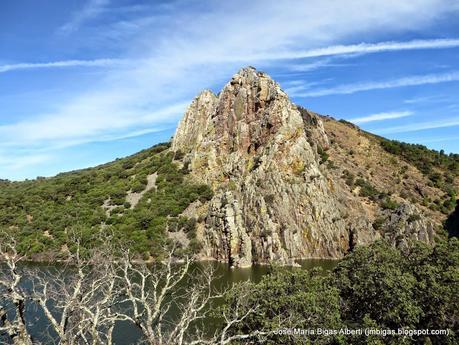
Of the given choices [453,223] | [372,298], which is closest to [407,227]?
[453,223]

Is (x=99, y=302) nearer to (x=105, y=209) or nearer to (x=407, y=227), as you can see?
(x=407, y=227)

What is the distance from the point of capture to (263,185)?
9188 cm

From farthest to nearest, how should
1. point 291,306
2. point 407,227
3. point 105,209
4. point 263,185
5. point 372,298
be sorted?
point 105,209 → point 263,185 → point 407,227 → point 372,298 → point 291,306

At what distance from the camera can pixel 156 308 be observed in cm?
1495

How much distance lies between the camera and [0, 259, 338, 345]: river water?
38625 mm

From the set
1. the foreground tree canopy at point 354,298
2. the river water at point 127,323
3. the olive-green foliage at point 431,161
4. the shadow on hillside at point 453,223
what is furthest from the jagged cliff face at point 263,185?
the foreground tree canopy at point 354,298

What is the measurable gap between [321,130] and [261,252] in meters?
58.4

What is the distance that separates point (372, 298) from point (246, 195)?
6650 cm

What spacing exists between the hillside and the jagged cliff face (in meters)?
0.27

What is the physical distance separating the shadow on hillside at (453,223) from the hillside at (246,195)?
2.28 m

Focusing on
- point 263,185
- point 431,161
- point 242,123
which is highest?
point 242,123

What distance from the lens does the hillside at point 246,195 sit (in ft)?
283

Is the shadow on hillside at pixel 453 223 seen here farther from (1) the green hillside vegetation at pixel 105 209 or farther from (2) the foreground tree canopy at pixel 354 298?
(2) the foreground tree canopy at pixel 354 298

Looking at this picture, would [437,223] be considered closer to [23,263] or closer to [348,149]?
[348,149]
